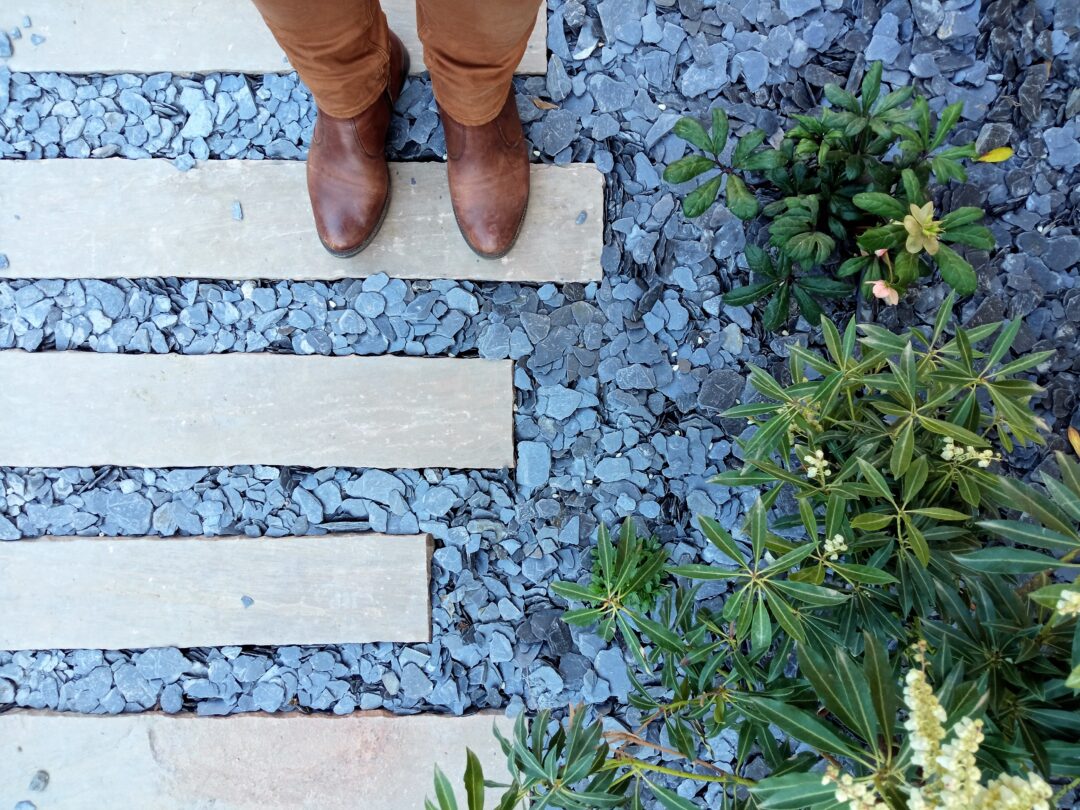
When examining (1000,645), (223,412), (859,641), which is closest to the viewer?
(1000,645)

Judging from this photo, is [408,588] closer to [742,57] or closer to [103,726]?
[103,726]

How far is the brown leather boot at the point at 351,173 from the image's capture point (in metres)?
1.15

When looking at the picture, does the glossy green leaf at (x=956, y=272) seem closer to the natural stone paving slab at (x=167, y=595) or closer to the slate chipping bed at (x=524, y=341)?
the slate chipping bed at (x=524, y=341)

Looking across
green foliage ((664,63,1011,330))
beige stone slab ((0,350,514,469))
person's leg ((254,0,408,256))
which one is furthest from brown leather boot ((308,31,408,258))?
green foliage ((664,63,1011,330))

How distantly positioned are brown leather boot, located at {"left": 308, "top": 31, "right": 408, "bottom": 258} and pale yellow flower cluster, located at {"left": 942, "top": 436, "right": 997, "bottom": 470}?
0.89 metres

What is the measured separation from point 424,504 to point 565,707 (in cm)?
41

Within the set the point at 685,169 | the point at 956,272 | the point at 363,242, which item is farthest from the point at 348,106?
the point at 956,272

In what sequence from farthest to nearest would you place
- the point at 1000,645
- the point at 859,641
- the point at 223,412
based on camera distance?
the point at 223,412, the point at 859,641, the point at 1000,645

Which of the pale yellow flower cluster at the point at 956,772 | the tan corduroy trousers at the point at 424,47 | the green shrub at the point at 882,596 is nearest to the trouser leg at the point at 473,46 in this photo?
the tan corduroy trousers at the point at 424,47

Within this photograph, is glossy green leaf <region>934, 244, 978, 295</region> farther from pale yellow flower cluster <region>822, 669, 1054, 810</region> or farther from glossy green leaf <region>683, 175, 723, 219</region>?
pale yellow flower cluster <region>822, 669, 1054, 810</region>

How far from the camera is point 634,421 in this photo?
124cm

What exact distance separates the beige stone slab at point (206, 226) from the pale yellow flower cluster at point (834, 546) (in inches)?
25.4

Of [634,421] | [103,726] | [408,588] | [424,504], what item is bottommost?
[103,726]

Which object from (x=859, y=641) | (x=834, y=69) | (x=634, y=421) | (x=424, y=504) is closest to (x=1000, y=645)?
(x=859, y=641)
